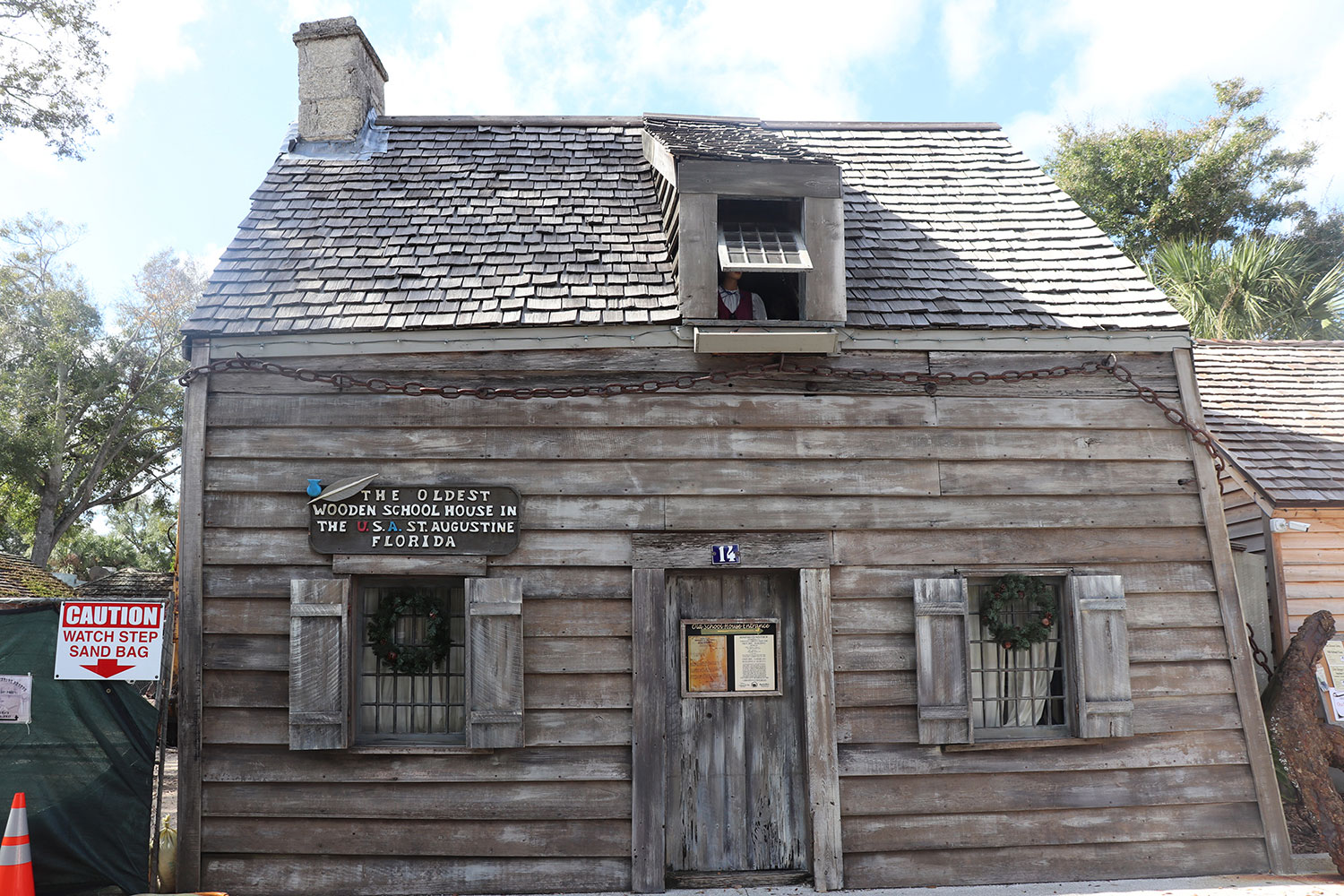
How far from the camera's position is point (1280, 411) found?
9.05 meters

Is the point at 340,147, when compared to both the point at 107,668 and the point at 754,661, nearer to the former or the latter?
the point at 107,668

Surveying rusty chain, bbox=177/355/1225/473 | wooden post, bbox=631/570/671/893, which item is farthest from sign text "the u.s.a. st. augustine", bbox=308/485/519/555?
wooden post, bbox=631/570/671/893

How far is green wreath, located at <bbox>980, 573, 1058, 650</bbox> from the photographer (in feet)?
19.9

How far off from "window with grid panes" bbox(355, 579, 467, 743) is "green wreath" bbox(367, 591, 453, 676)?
0.13 feet

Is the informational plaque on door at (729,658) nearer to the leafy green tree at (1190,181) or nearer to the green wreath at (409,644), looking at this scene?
the green wreath at (409,644)

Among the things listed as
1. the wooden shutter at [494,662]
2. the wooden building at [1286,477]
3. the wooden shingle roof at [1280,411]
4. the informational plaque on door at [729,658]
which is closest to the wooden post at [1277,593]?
the wooden building at [1286,477]

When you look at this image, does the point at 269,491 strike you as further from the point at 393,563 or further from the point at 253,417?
the point at 393,563

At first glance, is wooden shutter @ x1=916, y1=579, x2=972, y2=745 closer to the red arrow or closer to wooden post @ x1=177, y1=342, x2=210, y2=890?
wooden post @ x1=177, y1=342, x2=210, y2=890

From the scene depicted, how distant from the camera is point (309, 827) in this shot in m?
5.64

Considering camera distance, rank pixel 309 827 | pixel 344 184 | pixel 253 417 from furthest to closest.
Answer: pixel 344 184, pixel 253 417, pixel 309 827

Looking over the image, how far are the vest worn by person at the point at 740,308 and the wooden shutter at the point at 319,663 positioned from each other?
10.8 feet

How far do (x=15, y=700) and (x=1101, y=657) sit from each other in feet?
22.8

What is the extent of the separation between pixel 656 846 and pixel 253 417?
3988 millimetres

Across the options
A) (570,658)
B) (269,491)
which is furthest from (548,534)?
(269,491)
